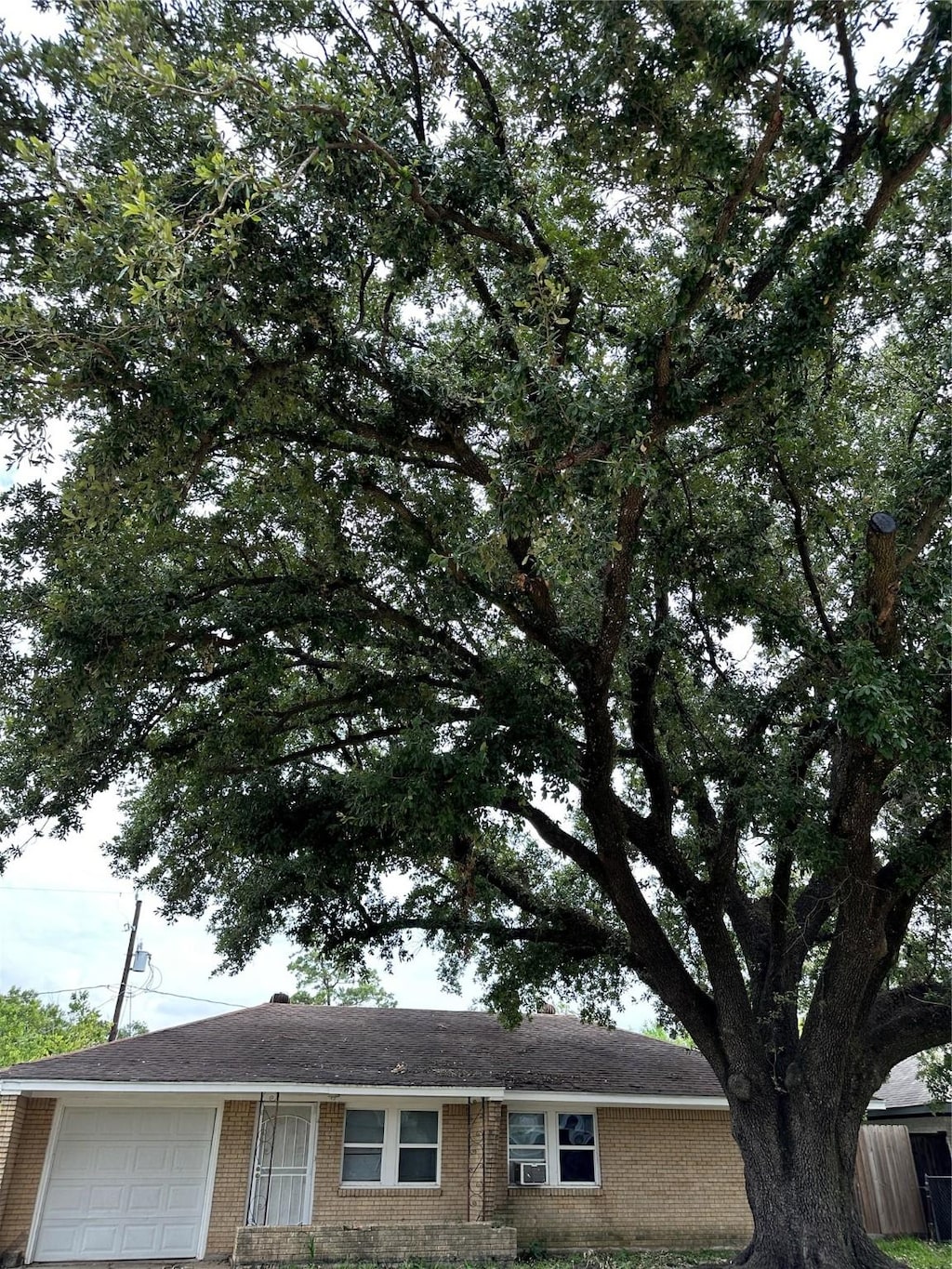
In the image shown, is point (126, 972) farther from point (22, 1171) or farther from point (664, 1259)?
point (664, 1259)

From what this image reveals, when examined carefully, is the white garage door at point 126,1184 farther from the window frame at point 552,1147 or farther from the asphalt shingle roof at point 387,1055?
the window frame at point 552,1147

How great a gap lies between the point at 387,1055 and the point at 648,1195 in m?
5.22

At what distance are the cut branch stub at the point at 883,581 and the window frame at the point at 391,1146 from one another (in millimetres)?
11616

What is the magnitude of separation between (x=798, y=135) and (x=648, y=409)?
244cm

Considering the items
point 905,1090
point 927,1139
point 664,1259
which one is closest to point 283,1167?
point 664,1259

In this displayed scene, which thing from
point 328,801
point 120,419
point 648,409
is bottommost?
point 328,801

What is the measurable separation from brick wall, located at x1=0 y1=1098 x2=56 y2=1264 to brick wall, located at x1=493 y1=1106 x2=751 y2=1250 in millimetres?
7272

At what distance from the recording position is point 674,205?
8.44 m

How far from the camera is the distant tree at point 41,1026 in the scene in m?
34.3

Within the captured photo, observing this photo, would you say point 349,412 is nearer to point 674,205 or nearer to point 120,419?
point 120,419

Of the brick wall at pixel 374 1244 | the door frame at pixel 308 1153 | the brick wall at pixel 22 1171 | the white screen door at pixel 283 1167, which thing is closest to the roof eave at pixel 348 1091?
the door frame at pixel 308 1153

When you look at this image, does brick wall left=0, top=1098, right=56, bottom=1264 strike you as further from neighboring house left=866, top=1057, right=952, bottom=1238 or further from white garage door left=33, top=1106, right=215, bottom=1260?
neighboring house left=866, top=1057, right=952, bottom=1238

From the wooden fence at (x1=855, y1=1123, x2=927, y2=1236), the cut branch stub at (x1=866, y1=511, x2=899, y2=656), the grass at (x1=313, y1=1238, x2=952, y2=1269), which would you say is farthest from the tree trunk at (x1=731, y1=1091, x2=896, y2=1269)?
the wooden fence at (x1=855, y1=1123, x2=927, y2=1236)

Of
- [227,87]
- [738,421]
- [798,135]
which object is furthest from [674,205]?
[227,87]
